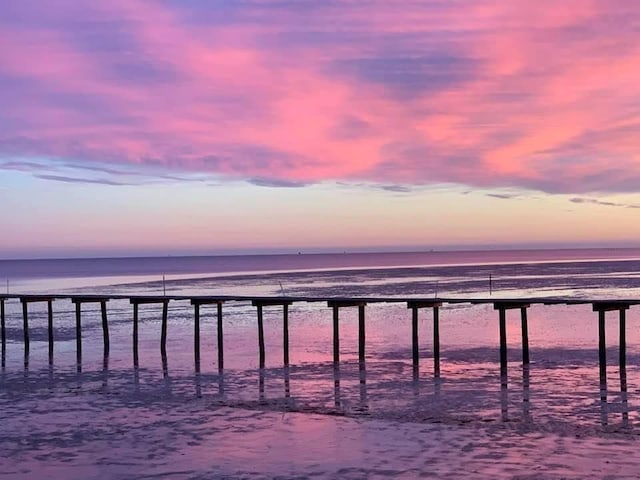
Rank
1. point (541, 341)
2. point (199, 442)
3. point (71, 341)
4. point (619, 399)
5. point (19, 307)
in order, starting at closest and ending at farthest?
1. point (199, 442)
2. point (619, 399)
3. point (541, 341)
4. point (71, 341)
5. point (19, 307)

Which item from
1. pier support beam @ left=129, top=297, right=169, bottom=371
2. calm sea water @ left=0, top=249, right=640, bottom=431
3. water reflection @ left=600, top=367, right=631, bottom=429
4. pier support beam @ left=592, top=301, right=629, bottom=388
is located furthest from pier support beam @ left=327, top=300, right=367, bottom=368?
water reflection @ left=600, top=367, right=631, bottom=429

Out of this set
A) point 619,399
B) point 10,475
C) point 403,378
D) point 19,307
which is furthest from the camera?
point 19,307

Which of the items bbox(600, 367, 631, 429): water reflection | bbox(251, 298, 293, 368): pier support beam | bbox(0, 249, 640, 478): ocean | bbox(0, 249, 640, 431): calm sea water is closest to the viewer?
bbox(0, 249, 640, 478): ocean

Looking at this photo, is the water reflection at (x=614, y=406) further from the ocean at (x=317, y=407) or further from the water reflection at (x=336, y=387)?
the water reflection at (x=336, y=387)

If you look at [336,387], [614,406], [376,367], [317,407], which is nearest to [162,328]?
[376,367]

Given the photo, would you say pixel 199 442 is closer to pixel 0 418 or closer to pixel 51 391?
pixel 0 418

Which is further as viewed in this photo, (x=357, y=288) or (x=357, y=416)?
(x=357, y=288)

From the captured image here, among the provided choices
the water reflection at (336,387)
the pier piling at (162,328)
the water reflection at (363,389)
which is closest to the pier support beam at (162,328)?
the pier piling at (162,328)

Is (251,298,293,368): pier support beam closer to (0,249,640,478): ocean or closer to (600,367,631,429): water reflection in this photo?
(0,249,640,478): ocean

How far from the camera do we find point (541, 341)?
31.4 metres

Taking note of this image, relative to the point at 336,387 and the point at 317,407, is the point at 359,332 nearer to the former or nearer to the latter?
the point at 336,387

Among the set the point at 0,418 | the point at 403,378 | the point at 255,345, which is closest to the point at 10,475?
the point at 0,418

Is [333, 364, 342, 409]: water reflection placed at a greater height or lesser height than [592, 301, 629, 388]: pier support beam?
lesser

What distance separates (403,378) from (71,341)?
16448 mm
